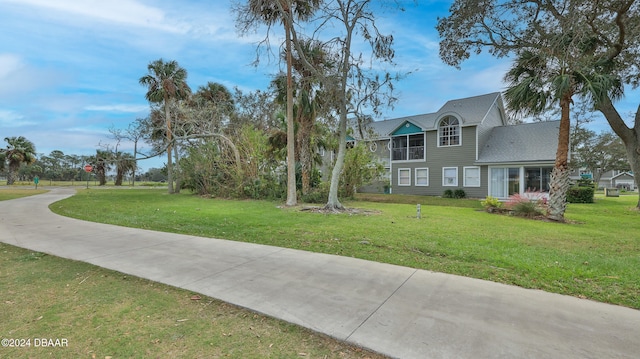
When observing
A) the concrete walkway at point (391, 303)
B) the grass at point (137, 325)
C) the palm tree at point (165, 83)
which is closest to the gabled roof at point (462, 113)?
Answer: the palm tree at point (165, 83)

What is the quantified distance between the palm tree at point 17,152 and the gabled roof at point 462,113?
49933mm

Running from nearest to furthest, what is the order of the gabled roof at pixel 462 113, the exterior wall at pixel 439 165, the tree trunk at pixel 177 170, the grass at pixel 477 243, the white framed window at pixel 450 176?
the grass at pixel 477 243 → the exterior wall at pixel 439 165 → the gabled roof at pixel 462 113 → the white framed window at pixel 450 176 → the tree trunk at pixel 177 170

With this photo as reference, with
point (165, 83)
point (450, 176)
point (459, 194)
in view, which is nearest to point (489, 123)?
point (450, 176)

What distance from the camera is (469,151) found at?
2120cm

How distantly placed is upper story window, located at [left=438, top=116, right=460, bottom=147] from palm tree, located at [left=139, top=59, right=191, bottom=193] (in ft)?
68.2

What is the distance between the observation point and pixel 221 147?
70.9 ft

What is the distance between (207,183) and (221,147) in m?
2.79

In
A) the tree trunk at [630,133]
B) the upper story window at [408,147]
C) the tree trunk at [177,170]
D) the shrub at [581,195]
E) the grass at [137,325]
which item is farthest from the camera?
the tree trunk at [177,170]

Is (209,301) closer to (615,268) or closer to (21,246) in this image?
(21,246)

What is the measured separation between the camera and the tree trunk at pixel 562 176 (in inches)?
403

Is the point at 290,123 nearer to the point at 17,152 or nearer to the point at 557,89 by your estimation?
the point at 557,89

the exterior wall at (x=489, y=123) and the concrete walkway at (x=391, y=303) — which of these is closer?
the concrete walkway at (x=391, y=303)

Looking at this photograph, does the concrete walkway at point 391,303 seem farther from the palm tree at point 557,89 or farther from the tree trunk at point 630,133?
the tree trunk at point 630,133

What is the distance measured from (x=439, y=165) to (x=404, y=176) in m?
3.03
